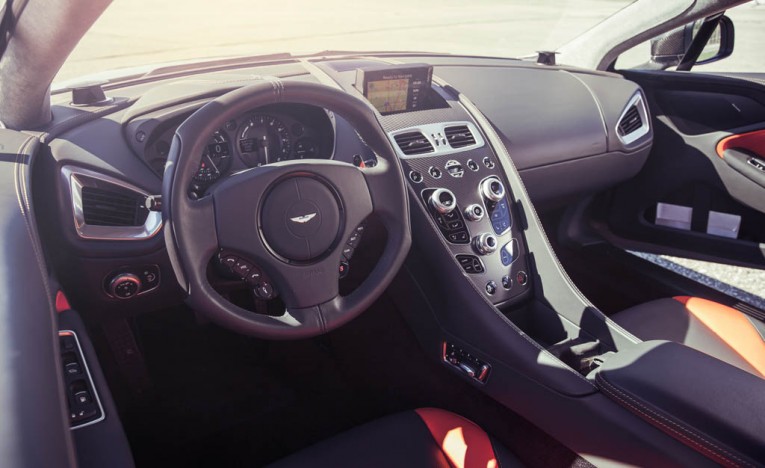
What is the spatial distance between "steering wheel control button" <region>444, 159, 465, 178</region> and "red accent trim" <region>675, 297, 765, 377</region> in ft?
2.81

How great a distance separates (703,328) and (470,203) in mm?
819

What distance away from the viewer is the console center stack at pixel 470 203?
1853 mm

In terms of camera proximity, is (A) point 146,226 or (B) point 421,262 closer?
(A) point 146,226

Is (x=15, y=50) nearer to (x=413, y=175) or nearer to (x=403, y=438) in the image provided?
(x=413, y=175)

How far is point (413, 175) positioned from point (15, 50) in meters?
1.07

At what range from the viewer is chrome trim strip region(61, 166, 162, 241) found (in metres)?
1.47

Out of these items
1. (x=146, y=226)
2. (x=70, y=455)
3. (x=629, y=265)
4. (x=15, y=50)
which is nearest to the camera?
(x=70, y=455)

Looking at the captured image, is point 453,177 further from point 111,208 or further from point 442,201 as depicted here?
point 111,208

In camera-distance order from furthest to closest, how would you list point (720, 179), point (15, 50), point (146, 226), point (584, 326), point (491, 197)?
1. point (720, 179)
2. point (491, 197)
3. point (584, 326)
4. point (146, 226)
5. point (15, 50)

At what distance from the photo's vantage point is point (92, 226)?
1.51 m

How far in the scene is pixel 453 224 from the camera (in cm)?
186

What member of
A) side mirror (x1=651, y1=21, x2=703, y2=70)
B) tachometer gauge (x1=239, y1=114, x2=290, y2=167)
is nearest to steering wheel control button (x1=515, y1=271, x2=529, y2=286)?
tachometer gauge (x1=239, y1=114, x2=290, y2=167)

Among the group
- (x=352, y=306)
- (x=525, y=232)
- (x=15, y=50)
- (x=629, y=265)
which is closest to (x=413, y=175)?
(x=525, y=232)

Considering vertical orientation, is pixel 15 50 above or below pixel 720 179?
above
